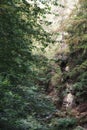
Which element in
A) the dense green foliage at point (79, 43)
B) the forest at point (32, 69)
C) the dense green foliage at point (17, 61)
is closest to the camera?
the dense green foliage at point (17, 61)

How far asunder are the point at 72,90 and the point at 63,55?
127 inches

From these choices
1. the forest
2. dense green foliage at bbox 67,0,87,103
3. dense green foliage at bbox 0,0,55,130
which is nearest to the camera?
dense green foliage at bbox 0,0,55,130

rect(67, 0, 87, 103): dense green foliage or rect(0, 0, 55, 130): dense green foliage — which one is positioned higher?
rect(67, 0, 87, 103): dense green foliage

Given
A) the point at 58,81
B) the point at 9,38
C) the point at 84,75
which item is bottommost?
the point at 9,38

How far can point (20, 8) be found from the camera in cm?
689

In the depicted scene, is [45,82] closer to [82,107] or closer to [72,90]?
[72,90]

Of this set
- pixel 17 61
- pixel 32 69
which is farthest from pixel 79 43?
pixel 17 61

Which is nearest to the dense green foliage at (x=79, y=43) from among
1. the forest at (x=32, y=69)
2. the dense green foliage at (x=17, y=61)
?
the forest at (x=32, y=69)

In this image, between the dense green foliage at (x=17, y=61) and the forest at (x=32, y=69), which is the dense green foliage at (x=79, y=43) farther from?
the dense green foliage at (x=17, y=61)

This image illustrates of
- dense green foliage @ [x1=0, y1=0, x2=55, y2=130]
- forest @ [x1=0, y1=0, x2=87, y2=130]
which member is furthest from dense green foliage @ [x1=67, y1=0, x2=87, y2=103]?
dense green foliage @ [x1=0, y1=0, x2=55, y2=130]

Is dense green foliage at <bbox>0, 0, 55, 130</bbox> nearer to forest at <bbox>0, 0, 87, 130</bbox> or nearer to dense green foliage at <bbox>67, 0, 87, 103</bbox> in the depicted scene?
forest at <bbox>0, 0, 87, 130</bbox>

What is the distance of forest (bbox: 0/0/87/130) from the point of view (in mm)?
6844

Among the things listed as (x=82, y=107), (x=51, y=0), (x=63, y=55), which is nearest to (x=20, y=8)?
(x=51, y=0)

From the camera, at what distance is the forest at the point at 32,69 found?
6844mm
